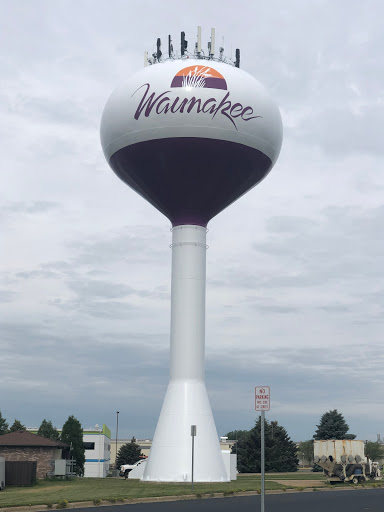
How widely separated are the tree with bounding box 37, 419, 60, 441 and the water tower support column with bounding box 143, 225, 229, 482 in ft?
138

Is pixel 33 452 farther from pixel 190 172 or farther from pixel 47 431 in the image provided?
pixel 47 431

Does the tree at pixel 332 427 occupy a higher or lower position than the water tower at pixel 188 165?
lower

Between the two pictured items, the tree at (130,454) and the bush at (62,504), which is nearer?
the bush at (62,504)

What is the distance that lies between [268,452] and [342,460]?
34.5 m

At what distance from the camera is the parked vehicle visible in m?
34.7

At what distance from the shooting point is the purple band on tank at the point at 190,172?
33219 millimetres

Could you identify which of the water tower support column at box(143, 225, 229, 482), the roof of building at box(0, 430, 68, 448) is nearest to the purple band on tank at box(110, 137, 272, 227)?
the water tower support column at box(143, 225, 229, 482)

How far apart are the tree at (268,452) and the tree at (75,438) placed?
15762mm

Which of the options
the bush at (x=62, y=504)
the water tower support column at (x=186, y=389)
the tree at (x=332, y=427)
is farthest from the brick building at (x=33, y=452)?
the tree at (x=332, y=427)

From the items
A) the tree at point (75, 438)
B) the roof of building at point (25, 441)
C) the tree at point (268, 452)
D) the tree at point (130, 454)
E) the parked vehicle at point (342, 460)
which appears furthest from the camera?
the tree at point (130, 454)

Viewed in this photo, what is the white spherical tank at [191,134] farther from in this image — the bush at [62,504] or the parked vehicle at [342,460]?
the bush at [62,504]

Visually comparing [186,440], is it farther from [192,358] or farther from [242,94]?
[242,94]

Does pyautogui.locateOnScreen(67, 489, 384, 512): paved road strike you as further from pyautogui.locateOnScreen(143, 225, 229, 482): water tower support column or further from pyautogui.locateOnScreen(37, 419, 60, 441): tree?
pyautogui.locateOnScreen(37, 419, 60, 441): tree

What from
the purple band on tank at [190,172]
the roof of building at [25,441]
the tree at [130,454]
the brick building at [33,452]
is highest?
the purple band on tank at [190,172]
